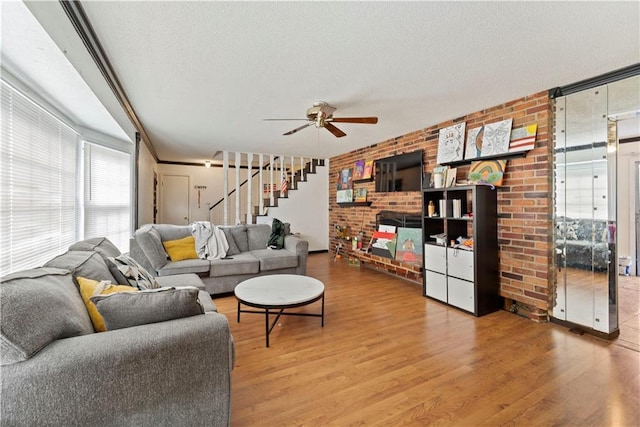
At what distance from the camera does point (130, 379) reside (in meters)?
1.04

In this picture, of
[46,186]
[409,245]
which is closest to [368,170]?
[409,245]

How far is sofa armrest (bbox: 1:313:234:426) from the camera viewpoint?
935mm

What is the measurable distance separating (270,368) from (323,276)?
2.55 m

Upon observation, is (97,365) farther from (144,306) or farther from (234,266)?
(234,266)

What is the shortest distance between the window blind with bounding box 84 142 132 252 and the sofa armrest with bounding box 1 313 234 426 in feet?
8.60

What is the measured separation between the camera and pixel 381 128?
13.0 ft

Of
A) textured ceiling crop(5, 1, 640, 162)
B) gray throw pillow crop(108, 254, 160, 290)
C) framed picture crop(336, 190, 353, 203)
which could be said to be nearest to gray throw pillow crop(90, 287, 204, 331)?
gray throw pillow crop(108, 254, 160, 290)

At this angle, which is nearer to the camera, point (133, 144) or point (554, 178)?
point (554, 178)

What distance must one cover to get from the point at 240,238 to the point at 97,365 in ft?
10.6

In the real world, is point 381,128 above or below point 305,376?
above

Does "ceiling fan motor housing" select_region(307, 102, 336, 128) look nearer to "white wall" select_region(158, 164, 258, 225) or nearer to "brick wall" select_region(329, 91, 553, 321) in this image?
"brick wall" select_region(329, 91, 553, 321)

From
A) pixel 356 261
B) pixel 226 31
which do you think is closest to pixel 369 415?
pixel 226 31

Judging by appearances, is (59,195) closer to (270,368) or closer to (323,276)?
(270,368)

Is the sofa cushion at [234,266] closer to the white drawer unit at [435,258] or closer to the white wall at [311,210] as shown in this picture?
the white drawer unit at [435,258]
